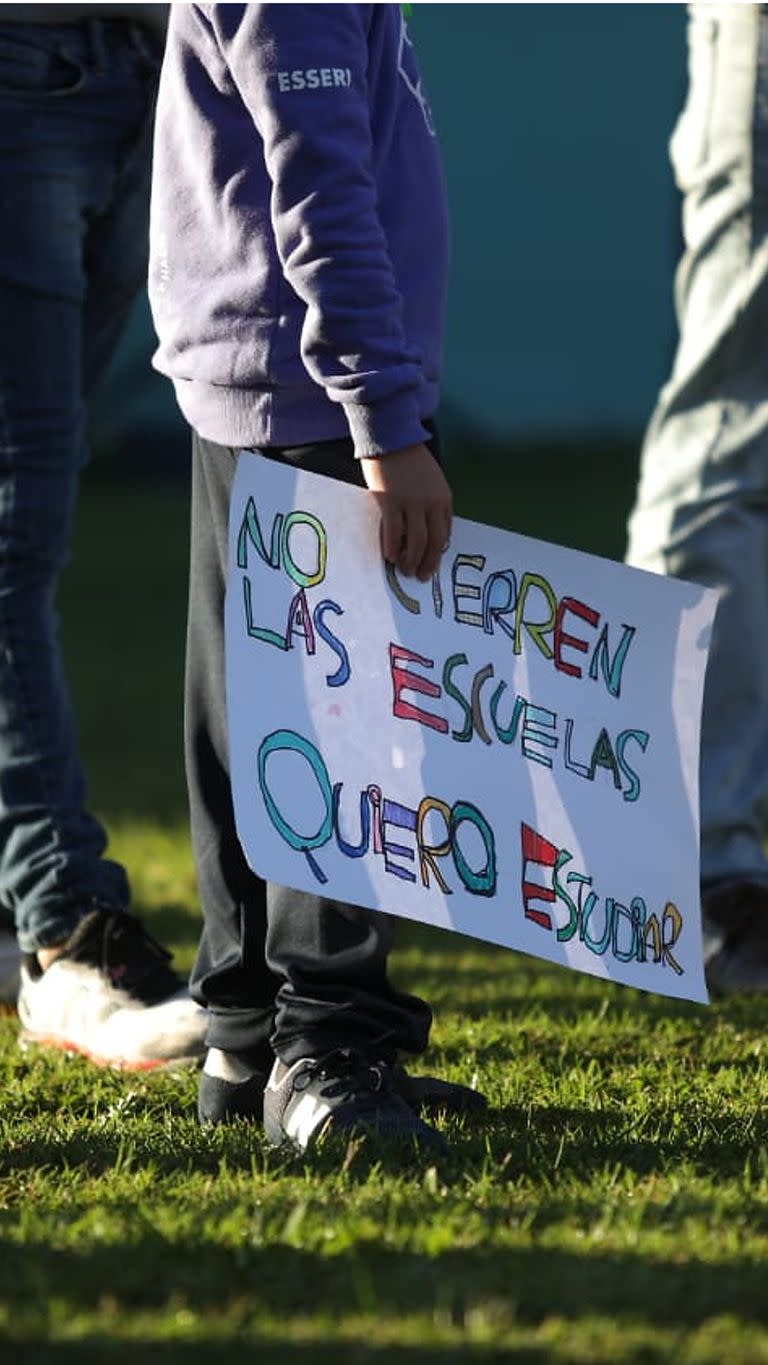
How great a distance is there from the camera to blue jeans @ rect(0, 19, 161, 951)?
320 centimetres

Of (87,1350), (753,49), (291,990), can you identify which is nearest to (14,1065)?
(291,990)

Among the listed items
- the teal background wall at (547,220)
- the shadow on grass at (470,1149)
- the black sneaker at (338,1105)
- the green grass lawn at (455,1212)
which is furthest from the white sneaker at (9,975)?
the teal background wall at (547,220)

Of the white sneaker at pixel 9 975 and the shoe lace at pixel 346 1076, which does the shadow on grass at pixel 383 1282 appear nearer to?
the shoe lace at pixel 346 1076

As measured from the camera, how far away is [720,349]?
12.3ft

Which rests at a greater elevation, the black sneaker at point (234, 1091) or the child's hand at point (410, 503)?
the child's hand at point (410, 503)

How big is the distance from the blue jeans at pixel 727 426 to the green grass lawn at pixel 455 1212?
44 cm

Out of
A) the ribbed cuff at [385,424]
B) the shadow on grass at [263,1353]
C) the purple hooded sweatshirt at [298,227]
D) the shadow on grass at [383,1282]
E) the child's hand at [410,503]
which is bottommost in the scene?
the shadow on grass at [383,1282]

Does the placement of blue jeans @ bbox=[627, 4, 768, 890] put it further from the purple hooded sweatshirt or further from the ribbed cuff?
the ribbed cuff

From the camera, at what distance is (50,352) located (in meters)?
3.25

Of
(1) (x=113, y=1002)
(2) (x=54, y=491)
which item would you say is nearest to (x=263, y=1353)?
(1) (x=113, y=1002)

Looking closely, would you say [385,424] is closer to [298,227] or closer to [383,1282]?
[298,227]

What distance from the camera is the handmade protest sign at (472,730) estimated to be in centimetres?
240

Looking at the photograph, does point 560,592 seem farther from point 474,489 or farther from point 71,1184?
point 474,489

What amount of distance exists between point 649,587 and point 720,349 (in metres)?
1.26
